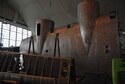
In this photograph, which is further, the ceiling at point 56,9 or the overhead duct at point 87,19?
the ceiling at point 56,9

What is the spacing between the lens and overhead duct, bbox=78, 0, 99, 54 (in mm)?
6695

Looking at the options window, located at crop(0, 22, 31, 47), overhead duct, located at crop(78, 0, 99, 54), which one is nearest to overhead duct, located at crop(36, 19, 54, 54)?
overhead duct, located at crop(78, 0, 99, 54)

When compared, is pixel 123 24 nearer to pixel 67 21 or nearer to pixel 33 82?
pixel 67 21

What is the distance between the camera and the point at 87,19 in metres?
6.84

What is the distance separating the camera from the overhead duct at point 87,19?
264 inches

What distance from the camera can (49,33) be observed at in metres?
8.92

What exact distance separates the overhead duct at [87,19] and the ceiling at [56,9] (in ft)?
23.7

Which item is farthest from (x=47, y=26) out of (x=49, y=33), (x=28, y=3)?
(x=28, y=3)

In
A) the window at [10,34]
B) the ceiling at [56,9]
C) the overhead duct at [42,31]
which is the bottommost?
the overhead duct at [42,31]

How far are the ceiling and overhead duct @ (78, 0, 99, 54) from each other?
721 centimetres

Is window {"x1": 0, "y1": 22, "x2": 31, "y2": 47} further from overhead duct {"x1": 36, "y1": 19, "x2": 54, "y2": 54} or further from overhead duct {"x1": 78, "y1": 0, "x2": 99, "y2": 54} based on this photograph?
overhead duct {"x1": 78, "y1": 0, "x2": 99, "y2": 54}

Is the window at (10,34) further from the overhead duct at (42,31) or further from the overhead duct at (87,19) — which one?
the overhead duct at (87,19)

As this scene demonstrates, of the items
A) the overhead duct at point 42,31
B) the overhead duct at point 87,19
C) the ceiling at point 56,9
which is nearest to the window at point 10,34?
the ceiling at point 56,9

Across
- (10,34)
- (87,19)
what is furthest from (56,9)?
(87,19)
